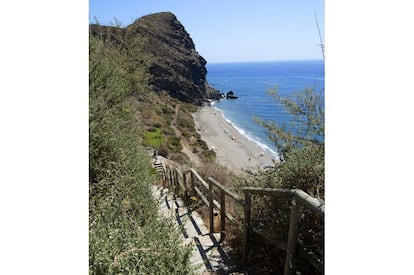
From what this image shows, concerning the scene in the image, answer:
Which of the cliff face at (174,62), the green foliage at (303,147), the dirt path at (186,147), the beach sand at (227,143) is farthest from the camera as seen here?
the cliff face at (174,62)

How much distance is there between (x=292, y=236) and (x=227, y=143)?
31055 millimetres

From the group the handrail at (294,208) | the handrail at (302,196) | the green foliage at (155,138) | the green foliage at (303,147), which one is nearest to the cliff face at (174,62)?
the green foliage at (155,138)

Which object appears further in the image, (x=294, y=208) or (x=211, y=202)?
(x=211, y=202)

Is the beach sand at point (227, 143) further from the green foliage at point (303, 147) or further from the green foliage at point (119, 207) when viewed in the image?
the green foliage at point (303, 147)

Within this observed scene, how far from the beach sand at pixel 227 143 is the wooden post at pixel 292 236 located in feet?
65.8

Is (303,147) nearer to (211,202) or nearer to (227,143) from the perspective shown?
(211,202)

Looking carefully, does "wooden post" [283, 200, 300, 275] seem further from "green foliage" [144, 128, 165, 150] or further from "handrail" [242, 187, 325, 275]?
"green foliage" [144, 128, 165, 150]

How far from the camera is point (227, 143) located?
3372 cm

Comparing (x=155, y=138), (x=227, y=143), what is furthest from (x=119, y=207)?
(x=227, y=143)

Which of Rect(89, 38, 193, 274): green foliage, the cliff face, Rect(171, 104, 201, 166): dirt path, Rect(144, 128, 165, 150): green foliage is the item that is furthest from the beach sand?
Rect(89, 38, 193, 274): green foliage

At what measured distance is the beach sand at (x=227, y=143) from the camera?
2766cm

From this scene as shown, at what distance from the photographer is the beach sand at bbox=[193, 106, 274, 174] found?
90.7 ft
